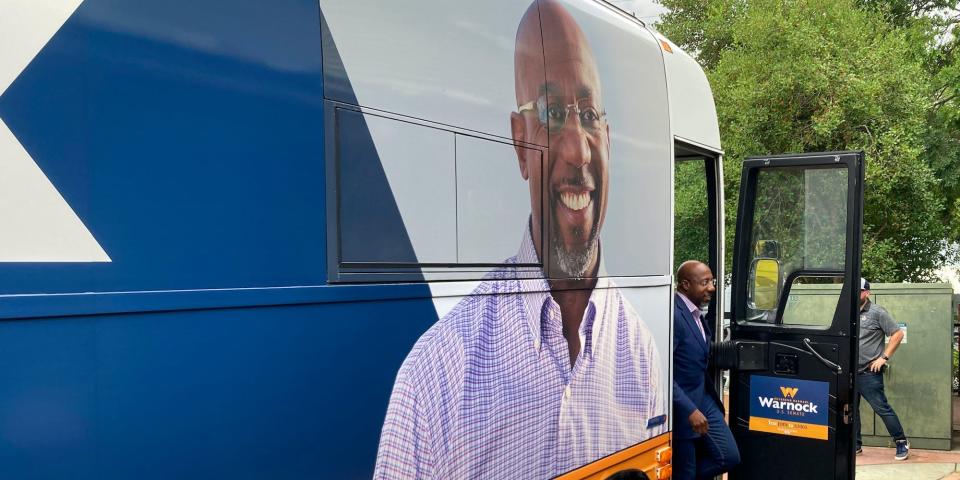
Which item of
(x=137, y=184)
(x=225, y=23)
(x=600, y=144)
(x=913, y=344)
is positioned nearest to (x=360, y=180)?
(x=225, y=23)

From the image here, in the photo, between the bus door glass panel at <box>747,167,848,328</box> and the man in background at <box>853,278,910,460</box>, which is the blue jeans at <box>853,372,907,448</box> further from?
the bus door glass panel at <box>747,167,848,328</box>

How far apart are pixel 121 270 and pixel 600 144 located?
268 centimetres

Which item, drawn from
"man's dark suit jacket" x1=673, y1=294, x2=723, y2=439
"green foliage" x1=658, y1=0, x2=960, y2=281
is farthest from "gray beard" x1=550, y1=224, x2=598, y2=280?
"green foliage" x1=658, y1=0, x2=960, y2=281

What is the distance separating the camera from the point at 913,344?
1134cm

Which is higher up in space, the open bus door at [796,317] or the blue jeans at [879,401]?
the open bus door at [796,317]

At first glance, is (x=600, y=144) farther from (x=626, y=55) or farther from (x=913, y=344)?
(x=913, y=344)

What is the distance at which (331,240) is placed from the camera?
8.93 feet

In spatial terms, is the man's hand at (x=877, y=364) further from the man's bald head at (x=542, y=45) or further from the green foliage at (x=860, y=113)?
the man's bald head at (x=542, y=45)

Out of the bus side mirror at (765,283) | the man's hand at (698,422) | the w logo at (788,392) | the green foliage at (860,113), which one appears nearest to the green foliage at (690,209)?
the green foliage at (860,113)

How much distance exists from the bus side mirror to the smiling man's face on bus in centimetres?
242

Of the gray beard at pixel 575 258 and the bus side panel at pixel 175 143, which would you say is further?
the gray beard at pixel 575 258

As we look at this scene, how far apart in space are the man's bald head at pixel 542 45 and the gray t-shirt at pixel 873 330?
287 inches

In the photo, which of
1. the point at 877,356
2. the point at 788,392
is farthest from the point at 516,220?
the point at 877,356

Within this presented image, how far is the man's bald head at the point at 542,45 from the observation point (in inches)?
148
